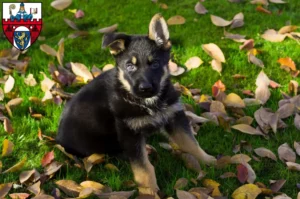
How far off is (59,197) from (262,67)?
9.20 ft

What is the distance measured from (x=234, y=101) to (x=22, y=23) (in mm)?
2834

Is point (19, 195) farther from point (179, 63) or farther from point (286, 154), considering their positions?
point (179, 63)

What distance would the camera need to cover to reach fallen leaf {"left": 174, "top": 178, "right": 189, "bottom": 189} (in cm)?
419

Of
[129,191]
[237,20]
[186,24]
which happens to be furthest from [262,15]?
[129,191]

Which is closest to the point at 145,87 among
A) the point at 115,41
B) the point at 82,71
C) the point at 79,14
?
the point at 115,41

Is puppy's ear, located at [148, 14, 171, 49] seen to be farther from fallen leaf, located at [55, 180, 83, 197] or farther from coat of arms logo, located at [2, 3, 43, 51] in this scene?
coat of arms logo, located at [2, 3, 43, 51]

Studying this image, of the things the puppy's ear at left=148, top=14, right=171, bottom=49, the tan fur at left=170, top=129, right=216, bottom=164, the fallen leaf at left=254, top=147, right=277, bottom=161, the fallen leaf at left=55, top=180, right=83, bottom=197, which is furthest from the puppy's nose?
the fallen leaf at left=254, top=147, right=277, bottom=161

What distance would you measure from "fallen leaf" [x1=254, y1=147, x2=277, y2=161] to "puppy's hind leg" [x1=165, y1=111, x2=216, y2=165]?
0.40 m

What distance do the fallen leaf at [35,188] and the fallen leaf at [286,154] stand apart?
6.73 ft

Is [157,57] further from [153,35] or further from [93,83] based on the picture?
[93,83]

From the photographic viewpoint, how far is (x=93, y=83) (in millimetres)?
4598

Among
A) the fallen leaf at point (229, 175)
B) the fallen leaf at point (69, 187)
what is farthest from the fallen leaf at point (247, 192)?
the fallen leaf at point (69, 187)

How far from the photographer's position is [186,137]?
4543mm

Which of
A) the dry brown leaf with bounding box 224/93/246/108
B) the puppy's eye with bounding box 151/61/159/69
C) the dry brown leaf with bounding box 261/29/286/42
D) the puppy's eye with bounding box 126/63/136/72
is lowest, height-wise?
the dry brown leaf with bounding box 224/93/246/108
